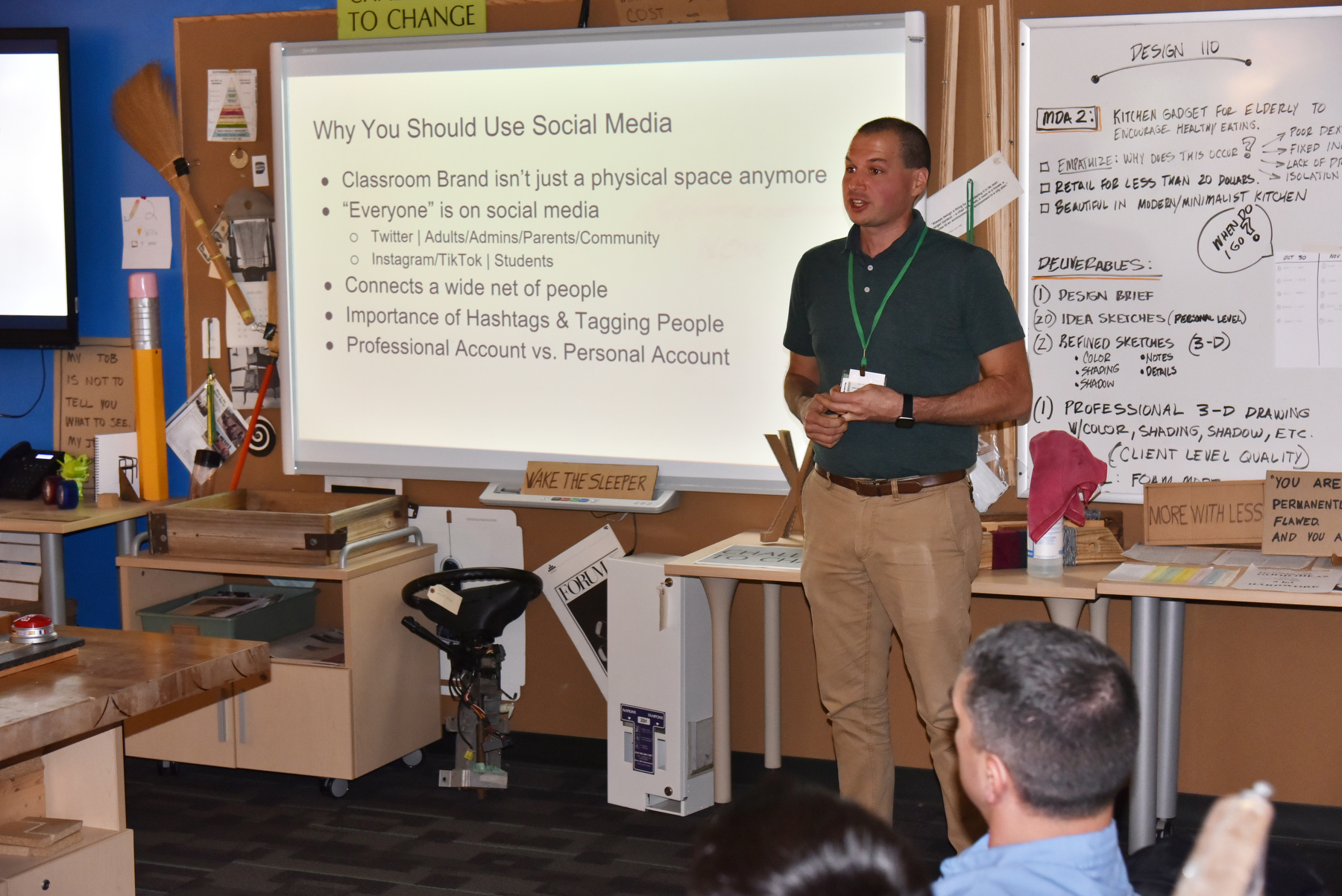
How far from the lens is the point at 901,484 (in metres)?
2.81

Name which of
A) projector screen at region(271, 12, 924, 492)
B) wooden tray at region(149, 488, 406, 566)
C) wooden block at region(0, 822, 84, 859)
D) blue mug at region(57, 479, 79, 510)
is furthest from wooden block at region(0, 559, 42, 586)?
wooden block at region(0, 822, 84, 859)

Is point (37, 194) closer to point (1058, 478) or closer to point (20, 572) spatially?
point (20, 572)

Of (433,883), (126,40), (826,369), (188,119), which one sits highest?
(126,40)

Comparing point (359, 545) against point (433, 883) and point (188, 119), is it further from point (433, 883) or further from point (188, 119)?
point (188, 119)

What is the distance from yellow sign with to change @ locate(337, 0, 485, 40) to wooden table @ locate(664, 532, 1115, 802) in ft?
5.71

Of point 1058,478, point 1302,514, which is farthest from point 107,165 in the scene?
point 1302,514

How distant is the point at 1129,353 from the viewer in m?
3.33

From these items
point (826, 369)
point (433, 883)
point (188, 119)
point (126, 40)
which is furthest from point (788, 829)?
point (126, 40)

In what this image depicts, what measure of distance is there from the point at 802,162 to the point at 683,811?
1824 millimetres

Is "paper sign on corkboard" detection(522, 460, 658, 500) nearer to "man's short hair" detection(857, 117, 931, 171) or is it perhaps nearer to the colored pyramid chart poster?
"man's short hair" detection(857, 117, 931, 171)

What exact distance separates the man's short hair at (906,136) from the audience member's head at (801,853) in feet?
6.87

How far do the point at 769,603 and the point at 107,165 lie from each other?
2.68m

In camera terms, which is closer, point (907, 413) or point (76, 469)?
point (907, 413)

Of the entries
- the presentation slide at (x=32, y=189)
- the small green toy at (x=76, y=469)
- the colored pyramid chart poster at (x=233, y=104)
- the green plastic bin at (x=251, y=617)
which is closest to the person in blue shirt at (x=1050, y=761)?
the green plastic bin at (x=251, y=617)
